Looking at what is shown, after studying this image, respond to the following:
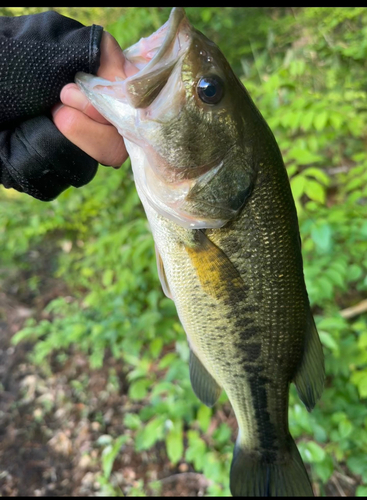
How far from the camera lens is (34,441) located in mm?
2992

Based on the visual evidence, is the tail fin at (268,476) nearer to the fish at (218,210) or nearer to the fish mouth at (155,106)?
the fish at (218,210)

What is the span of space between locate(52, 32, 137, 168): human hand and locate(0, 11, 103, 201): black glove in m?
0.02

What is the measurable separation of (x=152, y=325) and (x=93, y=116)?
1.39 meters

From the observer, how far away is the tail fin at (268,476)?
1.25m

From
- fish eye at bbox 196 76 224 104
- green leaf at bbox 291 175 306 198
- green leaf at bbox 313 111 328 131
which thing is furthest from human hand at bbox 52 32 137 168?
green leaf at bbox 313 111 328 131

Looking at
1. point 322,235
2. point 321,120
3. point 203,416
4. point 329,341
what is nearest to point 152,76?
point 322,235

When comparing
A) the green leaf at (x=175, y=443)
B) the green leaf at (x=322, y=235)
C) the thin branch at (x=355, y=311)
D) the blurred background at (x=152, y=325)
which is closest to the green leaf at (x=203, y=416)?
the blurred background at (x=152, y=325)

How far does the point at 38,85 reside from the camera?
3.02 feet

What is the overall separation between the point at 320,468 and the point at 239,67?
512cm

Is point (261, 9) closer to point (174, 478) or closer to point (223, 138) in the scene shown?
point (223, 138)

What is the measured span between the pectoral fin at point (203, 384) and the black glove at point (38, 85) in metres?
0.85

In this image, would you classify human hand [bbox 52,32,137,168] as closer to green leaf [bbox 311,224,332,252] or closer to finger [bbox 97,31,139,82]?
finger [bbox 97,31,139,82]

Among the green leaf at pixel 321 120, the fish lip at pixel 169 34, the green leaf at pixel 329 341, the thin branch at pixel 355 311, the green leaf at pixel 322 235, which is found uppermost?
the fish lip at pixel 169 34

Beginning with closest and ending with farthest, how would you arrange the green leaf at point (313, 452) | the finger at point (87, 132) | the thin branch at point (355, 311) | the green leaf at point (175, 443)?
the finger at point (87, 132), the green leaf at point (313, 452), the green leaf at point (175, 443), the thin branch at point (355, 311)
